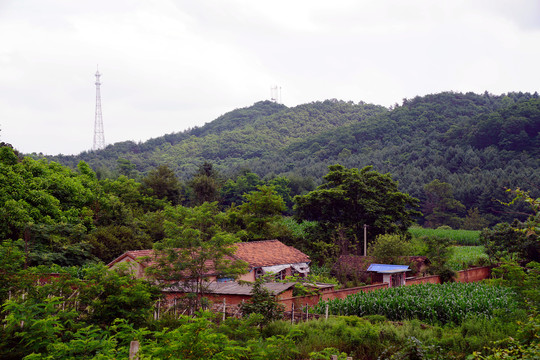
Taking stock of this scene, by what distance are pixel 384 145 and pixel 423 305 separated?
82.5m

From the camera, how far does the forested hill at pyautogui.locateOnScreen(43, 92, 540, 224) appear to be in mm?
72938

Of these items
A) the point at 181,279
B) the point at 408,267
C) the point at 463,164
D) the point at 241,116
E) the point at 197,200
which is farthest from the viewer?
the point at 241,116

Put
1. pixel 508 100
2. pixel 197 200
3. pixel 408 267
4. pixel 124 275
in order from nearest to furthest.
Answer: pixel 124 275 → pixel 408 267 → pixel 197 200 → pixel 508 100

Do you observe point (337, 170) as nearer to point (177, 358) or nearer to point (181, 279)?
point (181, 279)

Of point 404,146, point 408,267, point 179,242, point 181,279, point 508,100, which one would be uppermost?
point 508,100

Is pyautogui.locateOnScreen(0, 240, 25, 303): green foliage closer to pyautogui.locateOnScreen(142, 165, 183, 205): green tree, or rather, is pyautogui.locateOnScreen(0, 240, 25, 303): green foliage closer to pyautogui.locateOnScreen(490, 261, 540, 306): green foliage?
pyautogui.locateOnScreen(490, 261, 540, 306): green foliage

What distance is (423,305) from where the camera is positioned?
17703mm

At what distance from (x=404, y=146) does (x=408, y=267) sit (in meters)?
64.4

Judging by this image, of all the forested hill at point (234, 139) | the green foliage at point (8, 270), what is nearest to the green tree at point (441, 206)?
the forested hill at point (234, 139)

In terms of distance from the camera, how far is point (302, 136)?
12506cm

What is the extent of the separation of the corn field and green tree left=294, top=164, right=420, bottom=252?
704 inches

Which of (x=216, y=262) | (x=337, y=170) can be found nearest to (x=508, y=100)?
(x=337, y=170)

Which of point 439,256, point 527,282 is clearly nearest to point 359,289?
point 527,282

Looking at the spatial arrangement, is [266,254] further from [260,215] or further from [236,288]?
[236,288]
